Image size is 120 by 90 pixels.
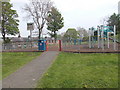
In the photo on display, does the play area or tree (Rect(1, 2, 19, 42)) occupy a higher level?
tree (Rect(1, 2, 19, 42))

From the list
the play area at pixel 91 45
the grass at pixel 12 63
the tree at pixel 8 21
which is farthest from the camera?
the tree at pixel 8 21

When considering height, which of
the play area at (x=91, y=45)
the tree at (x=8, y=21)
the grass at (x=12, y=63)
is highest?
the tree at (x=8, y=21)

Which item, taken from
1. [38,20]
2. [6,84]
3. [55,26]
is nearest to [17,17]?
[38,20]

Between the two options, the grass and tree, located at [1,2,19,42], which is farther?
tree, located at [1,2,19,42]

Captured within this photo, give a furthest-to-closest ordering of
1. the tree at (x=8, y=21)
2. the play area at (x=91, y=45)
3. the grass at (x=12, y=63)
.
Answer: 1. the tree at (x=8, y=21)
2. the play area at (x=91, y=45)
3. the grass at (x=12, y=63)

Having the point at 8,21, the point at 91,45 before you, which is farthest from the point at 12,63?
the point at 8,21

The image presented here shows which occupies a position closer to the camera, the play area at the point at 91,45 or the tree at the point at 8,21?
the play area at the point at 91,45

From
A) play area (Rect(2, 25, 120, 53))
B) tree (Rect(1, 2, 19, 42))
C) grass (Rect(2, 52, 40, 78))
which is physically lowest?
grass (Rect(2, 52, 40, 78))

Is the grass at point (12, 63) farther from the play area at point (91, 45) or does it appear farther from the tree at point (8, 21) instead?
the tree at point (8, 21)

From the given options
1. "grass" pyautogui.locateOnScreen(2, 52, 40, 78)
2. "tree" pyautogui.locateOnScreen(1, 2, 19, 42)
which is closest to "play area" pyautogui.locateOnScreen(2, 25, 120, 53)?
"grass" pyautogui.locateOnScreen(2, 52, 40, 78)

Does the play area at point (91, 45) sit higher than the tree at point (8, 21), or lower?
lower

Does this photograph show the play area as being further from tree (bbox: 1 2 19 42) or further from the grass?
tree (bbox: 1 2 19 42)

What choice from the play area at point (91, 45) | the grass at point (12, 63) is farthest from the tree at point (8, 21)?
the grass at point (12, 63)

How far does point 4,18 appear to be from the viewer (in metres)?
26.8
